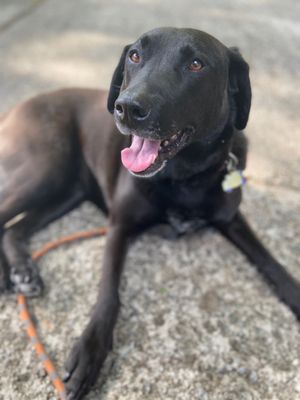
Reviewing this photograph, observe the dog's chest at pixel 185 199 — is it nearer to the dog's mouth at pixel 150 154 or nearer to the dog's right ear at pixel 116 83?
the dog's mouth at pixel 150 154

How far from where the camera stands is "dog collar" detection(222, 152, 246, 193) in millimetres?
2525

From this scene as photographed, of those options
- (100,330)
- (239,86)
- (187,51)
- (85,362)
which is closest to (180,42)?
(187,51)

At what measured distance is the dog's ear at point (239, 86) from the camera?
229 centimetres

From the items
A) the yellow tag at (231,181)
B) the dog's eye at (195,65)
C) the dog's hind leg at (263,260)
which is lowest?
the dog's hind leg at (263,260)

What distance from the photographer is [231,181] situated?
2.53 meters

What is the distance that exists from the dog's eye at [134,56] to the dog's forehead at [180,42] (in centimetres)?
5

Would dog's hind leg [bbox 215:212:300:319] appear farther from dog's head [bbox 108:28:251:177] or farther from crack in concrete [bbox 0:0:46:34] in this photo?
crack in concrete [bbox 0:0:46:34]

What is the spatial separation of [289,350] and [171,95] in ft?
4.30

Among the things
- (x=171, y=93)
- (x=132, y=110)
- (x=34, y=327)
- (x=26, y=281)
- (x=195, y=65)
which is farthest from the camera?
(x=26, y=281)

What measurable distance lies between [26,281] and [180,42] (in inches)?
55.1

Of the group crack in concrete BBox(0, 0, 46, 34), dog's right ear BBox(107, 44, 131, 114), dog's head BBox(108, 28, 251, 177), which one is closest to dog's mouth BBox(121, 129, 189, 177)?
dog's head BBox(108, 28, 251, 177)

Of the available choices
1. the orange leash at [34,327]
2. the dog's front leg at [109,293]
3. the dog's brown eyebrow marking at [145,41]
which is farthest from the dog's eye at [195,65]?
the orange leash at [34,327]

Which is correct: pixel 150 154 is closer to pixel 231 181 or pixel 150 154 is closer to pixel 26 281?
pixel 231 181

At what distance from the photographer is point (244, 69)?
2.30 metres
